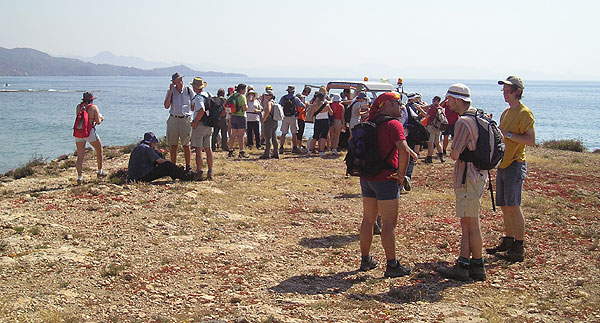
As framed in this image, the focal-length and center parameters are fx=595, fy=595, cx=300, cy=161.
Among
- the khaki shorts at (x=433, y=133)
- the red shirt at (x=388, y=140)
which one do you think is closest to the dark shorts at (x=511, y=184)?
the red shirt at (x=388, y=140)

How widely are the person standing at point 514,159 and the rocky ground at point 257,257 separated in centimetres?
38

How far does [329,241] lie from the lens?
310 inches

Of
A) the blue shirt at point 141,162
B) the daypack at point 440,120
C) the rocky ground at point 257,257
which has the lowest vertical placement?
the rocky ground at point 257,257

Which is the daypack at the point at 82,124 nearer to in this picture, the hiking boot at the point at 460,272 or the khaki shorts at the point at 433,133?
the hiking boot at the point at 460,272

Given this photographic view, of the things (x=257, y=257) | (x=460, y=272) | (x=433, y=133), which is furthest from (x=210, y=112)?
(x=433, y=133)

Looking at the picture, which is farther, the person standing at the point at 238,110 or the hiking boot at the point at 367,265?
the person standing at the point at 238,110

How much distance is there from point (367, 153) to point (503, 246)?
2344mm

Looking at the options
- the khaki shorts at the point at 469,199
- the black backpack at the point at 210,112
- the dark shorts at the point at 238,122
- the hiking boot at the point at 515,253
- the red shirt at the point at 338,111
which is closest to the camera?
the khaki shorts at the point at 469,199

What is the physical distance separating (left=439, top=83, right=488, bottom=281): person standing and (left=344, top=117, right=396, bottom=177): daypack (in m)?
0.70

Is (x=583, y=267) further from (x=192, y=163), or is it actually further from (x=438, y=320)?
(x=192, y=163)

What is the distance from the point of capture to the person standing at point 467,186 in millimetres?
5930

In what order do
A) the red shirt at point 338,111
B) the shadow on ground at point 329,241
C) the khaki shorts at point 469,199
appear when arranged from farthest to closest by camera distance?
the red shirt at point 338,111 → the shadow on ground at point 329,241 → the khaki shorts at point 469,199

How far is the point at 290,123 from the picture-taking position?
16.4m

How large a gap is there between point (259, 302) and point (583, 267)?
3.74 metres
